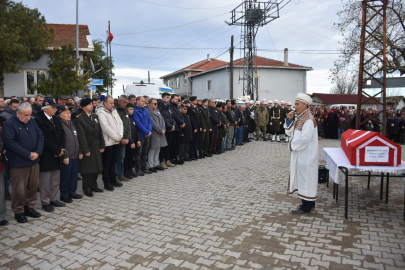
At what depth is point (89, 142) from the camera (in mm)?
6723

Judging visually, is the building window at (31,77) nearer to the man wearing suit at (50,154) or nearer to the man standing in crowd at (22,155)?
the man wearing suit at (50,154)

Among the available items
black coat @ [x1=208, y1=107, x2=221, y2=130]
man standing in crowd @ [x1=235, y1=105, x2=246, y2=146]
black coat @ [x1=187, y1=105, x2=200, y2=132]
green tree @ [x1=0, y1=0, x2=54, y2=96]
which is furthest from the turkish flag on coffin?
green tree @ [x1=0, y1=0, x2=54, y2=96]

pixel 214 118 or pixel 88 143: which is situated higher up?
pixel 214 118

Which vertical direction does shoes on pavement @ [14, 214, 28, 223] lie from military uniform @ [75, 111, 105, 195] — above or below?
below

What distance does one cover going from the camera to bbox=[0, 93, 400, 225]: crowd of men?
5285 millimetres

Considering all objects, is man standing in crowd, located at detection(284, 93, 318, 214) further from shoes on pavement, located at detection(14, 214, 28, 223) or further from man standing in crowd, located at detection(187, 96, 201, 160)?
man standing in crowd, located at detection(187, 96, 201, 160)

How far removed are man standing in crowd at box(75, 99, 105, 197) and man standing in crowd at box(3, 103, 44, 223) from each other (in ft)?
3.65

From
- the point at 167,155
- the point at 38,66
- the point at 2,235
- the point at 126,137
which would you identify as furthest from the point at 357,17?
the point at 2,235

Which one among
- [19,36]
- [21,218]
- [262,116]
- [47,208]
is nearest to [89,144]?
[47,208]

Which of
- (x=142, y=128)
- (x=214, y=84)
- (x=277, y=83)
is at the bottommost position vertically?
(x=142, y=128)

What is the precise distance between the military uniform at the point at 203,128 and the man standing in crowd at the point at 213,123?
29 cm

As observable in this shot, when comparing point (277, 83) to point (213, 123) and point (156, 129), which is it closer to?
point (213, 123)

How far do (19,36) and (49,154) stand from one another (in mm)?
15479

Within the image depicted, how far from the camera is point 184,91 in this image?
1987 inches
